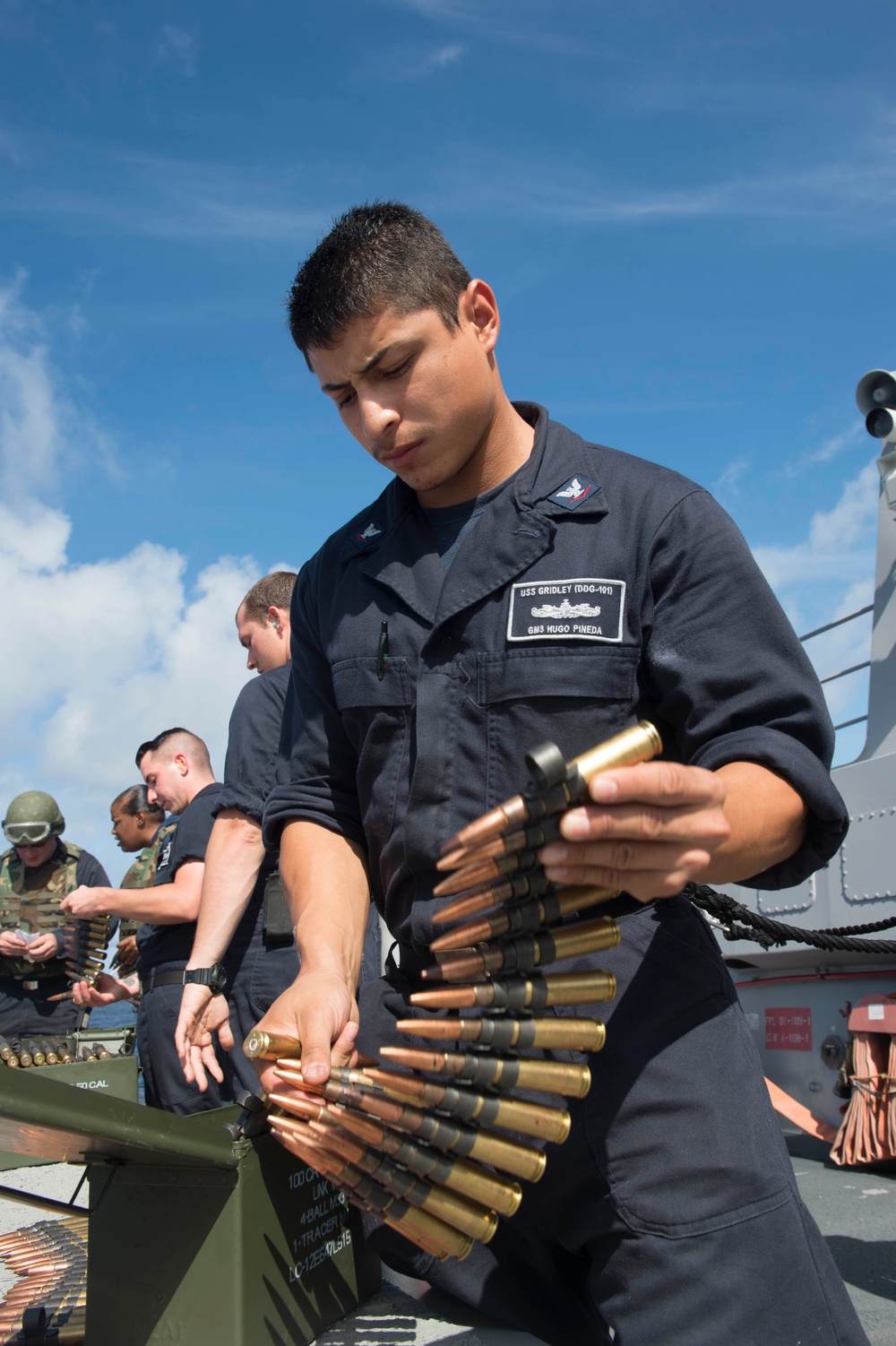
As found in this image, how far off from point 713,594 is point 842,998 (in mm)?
6216

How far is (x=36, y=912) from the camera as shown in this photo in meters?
9.32

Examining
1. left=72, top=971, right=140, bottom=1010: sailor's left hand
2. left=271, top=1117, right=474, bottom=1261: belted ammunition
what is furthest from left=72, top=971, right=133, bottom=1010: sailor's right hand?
left=271, top=1117, right=474, bottom=1261: belted ammunition

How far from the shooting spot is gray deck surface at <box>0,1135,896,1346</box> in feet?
6.20

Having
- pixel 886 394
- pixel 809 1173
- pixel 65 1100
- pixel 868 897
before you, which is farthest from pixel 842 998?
Answer: pixel 65 1100

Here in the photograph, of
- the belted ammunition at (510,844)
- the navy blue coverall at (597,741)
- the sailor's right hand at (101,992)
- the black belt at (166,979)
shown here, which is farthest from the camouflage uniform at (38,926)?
the belted ammunition at (510,844)

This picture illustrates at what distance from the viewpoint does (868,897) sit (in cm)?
680

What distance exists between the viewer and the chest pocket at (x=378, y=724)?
6.50 feet

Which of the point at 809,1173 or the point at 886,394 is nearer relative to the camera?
the point at 809,1173

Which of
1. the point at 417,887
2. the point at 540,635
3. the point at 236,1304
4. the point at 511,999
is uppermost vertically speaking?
the point at 540,635

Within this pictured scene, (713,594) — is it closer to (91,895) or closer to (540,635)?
(540,635)

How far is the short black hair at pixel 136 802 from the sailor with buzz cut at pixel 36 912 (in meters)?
0.62

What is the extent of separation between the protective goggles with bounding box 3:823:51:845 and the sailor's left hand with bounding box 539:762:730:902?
9.14 metres

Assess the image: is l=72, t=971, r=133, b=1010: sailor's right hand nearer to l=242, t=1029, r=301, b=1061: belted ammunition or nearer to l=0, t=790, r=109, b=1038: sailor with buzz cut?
l=0, t=790, r=109, b=1038: sailor with buzz cut

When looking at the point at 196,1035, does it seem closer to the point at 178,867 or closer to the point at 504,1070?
the point at 178,867
